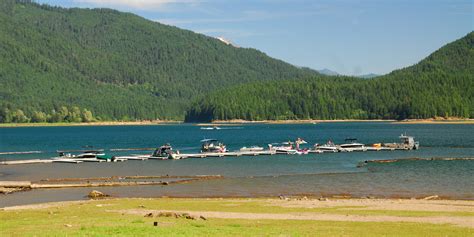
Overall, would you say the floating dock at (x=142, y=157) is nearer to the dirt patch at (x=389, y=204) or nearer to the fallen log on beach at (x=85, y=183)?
the fallen log on beach at (x=85, y=183)

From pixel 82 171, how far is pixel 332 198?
48.0m

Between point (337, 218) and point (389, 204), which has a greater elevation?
point (337, 218)

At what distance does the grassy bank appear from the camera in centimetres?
3709

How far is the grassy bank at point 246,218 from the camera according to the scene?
37094mm

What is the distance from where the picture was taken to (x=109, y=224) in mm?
39812

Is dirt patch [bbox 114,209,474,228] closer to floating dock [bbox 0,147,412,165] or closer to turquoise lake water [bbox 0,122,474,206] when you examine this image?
turquoise lake water [bbox 0,122,474,206]

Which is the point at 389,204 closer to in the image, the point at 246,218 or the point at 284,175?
the point at 246,218

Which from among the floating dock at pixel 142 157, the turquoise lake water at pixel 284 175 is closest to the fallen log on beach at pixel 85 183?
the turquoise lake water at pixel 284 175

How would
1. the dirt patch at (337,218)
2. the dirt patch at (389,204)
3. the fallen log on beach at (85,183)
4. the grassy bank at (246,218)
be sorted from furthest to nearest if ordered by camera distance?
1. the fallen log on beach at (85,183)
2. the dirt patch at (389,204)
3. the dirt patch at (337,218)
4. the grassy bank at (246,218)

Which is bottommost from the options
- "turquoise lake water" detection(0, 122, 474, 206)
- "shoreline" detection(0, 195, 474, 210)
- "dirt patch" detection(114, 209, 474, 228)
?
"turquoise lake water" detection(0, 122, 474, 206)

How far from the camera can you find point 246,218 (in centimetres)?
4497

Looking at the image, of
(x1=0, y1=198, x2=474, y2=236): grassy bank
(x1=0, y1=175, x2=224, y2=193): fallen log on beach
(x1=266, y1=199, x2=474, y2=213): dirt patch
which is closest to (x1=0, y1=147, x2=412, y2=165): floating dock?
(x1=0, y1=175, x2=224, y2=193): fallen log on beach

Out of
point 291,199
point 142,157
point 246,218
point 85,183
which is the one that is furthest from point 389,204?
point 142,157

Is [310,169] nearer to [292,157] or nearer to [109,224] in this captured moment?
[292,157]
